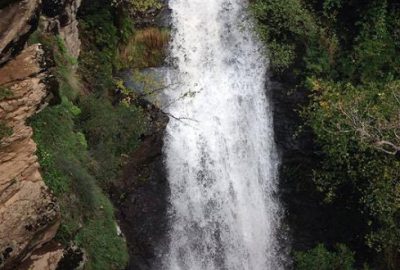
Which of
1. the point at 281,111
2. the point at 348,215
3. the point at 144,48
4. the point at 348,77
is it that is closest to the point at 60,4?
the point at 144,48

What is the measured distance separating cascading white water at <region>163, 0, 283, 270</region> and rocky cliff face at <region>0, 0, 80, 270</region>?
5.52 meters

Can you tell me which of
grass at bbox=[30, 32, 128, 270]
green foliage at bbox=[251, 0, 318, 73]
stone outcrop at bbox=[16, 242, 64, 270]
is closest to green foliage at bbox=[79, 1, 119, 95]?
grass at bbox=[30, 32, 128, 270]

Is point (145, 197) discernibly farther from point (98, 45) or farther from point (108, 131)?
point (98, 45)

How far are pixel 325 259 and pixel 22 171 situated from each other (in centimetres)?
850

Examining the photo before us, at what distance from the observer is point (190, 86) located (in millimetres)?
13812

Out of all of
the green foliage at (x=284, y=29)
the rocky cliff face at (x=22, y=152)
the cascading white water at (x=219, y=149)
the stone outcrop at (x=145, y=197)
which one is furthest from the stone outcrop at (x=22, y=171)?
the green foliage at (x=284, y=29)

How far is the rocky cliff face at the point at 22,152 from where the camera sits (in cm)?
719

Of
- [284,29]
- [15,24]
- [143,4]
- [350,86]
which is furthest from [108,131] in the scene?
[350,86]

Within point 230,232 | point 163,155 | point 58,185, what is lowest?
point 230,232

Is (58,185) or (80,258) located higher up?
(58,185)

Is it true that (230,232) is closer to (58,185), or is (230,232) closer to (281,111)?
(281,111)

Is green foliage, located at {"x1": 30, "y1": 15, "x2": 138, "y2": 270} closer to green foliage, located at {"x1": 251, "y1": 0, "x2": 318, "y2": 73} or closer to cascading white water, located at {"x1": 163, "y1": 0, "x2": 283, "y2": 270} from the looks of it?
cascading white water, located at {"x1": 163, "y1": 0, "x2": 283, "y2": 270}

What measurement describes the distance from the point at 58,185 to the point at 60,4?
416cm

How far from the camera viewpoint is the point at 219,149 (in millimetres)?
13602
